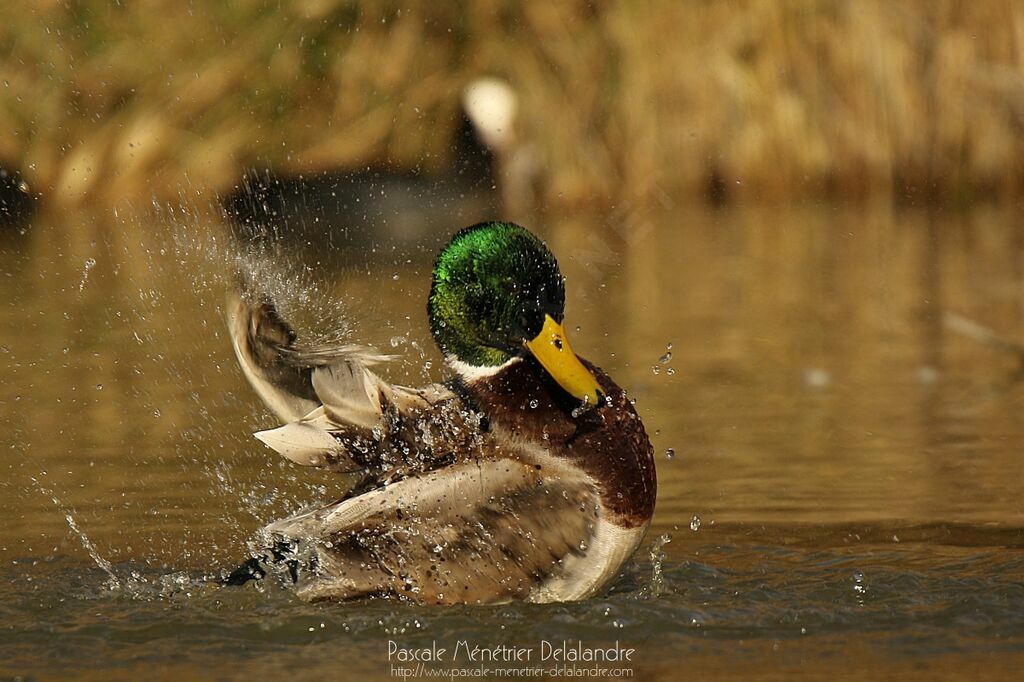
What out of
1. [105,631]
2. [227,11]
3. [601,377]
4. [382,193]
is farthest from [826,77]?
[105,631]

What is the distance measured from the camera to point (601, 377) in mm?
4555

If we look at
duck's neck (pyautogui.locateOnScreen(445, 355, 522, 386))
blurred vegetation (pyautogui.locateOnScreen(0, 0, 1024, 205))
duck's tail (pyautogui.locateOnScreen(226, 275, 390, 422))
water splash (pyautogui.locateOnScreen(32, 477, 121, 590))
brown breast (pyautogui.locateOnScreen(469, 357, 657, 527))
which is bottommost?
water splash (pyautogui.locateOnScreen(32, 477, 121, 590))

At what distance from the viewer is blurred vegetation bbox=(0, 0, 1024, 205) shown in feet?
35.7

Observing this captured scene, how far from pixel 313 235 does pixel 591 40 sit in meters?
2.33

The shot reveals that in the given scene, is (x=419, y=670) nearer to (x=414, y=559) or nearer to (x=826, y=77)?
(x=414, y=559)

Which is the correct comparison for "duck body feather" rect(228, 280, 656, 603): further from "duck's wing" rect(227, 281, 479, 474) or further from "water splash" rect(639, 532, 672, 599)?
"water splash" rect(639, 532, 672, 599)

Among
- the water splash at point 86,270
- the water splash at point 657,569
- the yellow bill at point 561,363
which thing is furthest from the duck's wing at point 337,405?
the water splash at point 86,270

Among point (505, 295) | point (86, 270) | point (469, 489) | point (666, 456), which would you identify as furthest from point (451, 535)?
point (86, 270)

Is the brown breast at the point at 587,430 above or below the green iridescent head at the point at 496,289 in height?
below

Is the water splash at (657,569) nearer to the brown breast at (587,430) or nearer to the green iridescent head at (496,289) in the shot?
the brown breast at (587,430)

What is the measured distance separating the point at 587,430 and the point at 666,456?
5.01ft

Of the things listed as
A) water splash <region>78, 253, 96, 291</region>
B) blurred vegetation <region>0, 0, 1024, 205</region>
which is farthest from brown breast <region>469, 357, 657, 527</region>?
blurred vegetation <region>0, 0, 1024, 205</region>

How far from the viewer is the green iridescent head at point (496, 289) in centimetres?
446

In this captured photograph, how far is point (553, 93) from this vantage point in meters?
11.7
